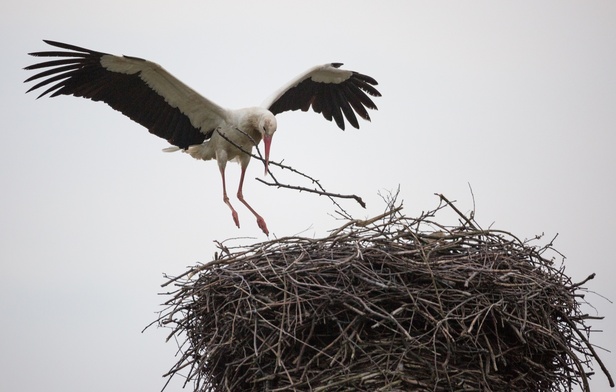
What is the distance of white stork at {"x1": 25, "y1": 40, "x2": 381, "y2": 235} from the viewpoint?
810 centimetres

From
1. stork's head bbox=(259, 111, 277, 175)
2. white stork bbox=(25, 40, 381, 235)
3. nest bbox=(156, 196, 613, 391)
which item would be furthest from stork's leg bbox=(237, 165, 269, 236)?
nest bbox=(156, 196, 613, 391)

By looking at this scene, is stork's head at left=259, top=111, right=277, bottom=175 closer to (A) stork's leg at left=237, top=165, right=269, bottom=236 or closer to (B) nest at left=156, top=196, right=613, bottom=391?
(A) stork's leg at left=237, top=165, right=269, bottom=236

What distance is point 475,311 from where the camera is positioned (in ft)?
17.1

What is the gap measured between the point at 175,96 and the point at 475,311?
4273 mm

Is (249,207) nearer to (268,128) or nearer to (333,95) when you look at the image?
(268,128)

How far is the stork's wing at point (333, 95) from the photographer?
9.18 metres

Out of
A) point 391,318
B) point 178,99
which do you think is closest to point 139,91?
point 178,99

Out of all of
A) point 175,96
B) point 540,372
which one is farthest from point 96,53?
point 540,372

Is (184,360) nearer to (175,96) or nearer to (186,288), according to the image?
(186,288)

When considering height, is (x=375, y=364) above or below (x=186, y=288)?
below

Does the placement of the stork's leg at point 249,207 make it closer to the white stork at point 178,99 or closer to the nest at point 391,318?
the white stork at point 178,99

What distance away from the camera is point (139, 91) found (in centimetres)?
843

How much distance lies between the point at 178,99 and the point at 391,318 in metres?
4.13

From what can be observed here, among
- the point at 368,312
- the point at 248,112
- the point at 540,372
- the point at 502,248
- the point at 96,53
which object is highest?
the point at 96,53
